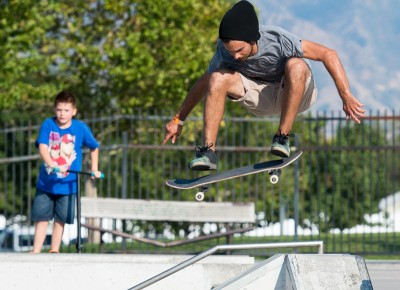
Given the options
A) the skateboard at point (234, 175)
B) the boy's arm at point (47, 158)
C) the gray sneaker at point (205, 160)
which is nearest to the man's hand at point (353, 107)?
the skateboard at point (234, 175)

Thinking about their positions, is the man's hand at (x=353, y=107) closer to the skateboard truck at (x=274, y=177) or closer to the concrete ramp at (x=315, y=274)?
the skateboard truck at (x=274, y=177)

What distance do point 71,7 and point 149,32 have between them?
265cm

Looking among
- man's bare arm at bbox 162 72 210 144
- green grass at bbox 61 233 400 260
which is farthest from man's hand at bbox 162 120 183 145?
green grass at bbox 61 233 400 260

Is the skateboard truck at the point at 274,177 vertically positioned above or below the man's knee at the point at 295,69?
below

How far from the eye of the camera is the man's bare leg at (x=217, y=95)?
26.9 ft

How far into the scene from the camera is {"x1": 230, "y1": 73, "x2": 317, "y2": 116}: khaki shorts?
8.48 meters

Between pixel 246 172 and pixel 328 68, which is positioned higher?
pixel 328 68

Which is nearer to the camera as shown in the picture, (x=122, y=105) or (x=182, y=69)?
(x=182, y=69)

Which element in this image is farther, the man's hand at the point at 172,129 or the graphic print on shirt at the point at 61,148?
the graphic print on shirt at the point at 61,148

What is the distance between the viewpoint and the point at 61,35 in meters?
29.2

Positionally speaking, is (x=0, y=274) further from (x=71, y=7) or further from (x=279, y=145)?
(x=71, y=7)

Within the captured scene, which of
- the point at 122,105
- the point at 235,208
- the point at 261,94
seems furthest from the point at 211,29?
the point at 261,94

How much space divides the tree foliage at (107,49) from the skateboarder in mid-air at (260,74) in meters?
17.0

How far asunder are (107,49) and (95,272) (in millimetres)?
18975
